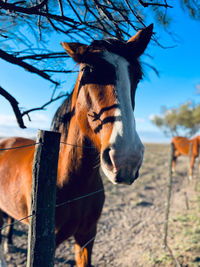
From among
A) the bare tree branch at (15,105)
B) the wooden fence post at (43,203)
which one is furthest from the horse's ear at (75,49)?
the bare tree branch at (15,105)

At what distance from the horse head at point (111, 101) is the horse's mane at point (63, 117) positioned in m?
0.14

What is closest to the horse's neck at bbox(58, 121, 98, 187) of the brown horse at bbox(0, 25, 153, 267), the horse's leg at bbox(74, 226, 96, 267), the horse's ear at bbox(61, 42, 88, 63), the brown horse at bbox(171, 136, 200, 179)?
the brown horse at bbox(0, 25, 153, 267)

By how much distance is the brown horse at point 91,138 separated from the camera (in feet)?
3.90

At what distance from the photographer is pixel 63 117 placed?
6.63 feet

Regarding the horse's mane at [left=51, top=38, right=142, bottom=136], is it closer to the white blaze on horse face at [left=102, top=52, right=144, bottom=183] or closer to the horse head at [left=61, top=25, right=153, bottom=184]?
the horse head at [left=61, top=25, right=153, bottom=184]

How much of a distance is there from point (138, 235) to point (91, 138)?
3.64 m

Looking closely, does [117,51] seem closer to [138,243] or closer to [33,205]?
[33,205]

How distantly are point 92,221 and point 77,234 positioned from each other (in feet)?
0.86

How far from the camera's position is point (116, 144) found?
1.12 m

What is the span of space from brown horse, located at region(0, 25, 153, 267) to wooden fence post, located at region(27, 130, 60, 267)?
358 mm

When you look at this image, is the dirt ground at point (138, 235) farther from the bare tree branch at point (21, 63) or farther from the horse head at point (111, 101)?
the bare tree branch at point (21, 63)

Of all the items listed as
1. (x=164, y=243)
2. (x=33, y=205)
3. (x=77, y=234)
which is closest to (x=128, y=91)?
(x=33, y=205)

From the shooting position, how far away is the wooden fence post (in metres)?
1.17

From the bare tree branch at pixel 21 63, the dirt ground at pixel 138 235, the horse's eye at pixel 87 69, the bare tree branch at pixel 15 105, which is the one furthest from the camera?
the dirt ground at pixel 138 235
